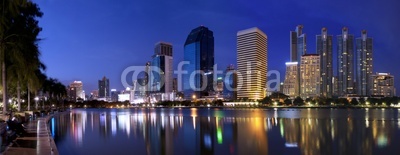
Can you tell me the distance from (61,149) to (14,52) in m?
8.43

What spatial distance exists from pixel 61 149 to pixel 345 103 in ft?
537

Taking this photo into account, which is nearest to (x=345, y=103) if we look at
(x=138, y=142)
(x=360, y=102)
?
(x=360, y=102)

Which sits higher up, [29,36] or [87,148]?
[29,36]

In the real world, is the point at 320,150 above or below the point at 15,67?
below

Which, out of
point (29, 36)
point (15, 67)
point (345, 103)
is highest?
point (29, 36)

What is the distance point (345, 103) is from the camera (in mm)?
164500

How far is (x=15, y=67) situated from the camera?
27.9 meters

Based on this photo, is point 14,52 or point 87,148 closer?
point 87,148

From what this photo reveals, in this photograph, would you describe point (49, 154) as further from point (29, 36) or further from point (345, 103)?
point (345, 103)

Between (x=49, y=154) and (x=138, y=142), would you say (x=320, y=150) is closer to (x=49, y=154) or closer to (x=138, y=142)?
(x=138, y=142)

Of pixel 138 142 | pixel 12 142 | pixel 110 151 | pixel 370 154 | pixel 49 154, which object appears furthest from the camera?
pixel 138 142

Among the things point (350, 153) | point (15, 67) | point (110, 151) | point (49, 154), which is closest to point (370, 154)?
point (350, 153)

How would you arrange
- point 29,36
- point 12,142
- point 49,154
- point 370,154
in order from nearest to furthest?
point 49,154 → point 12,142 → point 370,154 → point 29,36

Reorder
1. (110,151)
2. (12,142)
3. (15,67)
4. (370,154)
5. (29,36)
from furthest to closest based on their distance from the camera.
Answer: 1. (15,67)
2. (29,36)
3. (110,151)
4. (370,154)
5. (12,142)
